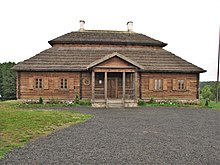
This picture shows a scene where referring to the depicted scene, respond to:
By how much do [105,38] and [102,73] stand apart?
539 centimetres

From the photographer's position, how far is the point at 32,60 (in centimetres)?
1973

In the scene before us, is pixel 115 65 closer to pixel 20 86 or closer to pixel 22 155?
pixel 20 86

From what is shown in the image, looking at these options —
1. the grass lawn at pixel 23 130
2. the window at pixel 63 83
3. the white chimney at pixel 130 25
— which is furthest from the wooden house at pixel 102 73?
the grass lawn at pixel 23 130

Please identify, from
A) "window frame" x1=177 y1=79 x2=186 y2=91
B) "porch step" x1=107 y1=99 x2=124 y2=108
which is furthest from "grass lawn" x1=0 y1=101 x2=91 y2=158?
"window frame" x1=177 y1=79 x2=186 y2=91

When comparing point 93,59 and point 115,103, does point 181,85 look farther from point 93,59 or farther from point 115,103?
point 93,59

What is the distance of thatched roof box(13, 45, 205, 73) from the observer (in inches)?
756

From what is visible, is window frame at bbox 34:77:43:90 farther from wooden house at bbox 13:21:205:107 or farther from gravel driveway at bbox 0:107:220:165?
gravel driveway at bbox 0:107:220:165

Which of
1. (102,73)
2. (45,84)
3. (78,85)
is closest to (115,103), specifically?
(102,73)

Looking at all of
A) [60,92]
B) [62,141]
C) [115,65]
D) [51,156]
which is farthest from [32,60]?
[51,156]

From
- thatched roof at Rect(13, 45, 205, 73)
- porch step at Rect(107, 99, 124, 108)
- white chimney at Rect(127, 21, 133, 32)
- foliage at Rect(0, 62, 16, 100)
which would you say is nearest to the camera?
porch step at Rect(107, 99, 124, 108)

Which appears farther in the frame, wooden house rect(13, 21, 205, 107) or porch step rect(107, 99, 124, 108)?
wooden house rect(13, 21, 205, 107)

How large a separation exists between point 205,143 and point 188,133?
138 centimetres

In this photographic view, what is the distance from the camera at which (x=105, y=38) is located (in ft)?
74.8

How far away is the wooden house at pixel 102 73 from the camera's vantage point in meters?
19.0
